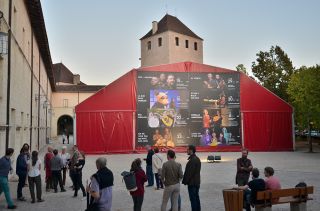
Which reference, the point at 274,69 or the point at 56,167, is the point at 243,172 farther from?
the point at 274,69

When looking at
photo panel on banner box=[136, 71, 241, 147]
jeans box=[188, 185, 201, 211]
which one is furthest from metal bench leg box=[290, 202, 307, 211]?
photo panel on banner box=[136, 71, 241, 147]

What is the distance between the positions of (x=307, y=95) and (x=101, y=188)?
2869cm

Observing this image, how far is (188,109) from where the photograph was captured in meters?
32.4

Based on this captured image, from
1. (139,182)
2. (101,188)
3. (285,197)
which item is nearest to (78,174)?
(139,182)

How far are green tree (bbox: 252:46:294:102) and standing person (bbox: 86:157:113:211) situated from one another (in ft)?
149

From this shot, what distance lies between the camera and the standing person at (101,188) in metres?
6.25

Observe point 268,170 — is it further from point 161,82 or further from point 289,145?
point 289,145

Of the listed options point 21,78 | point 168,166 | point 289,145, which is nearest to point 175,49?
point 289,145

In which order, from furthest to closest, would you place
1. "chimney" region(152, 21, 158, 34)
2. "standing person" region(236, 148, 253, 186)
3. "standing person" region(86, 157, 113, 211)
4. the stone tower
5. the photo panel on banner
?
"chimney" region(152, 21, 158, 34), the stone tower, the photo panel on banner, "standing person" region(236, 148, 253, 186), "standing person" region(86, 157, 113, 211)

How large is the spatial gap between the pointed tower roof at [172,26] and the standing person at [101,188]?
53.5 meters

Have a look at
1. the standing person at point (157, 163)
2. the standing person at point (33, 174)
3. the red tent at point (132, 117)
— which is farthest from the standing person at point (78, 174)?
the red tent at point (132, 117)

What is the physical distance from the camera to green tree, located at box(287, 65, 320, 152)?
3092 centimetres

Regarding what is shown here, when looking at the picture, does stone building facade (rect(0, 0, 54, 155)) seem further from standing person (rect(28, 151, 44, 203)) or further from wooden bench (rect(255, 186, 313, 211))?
wooden bench (rect(255, 186, 313, 211))

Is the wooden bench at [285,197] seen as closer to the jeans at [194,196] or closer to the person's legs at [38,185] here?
the jeans at [194,196]
